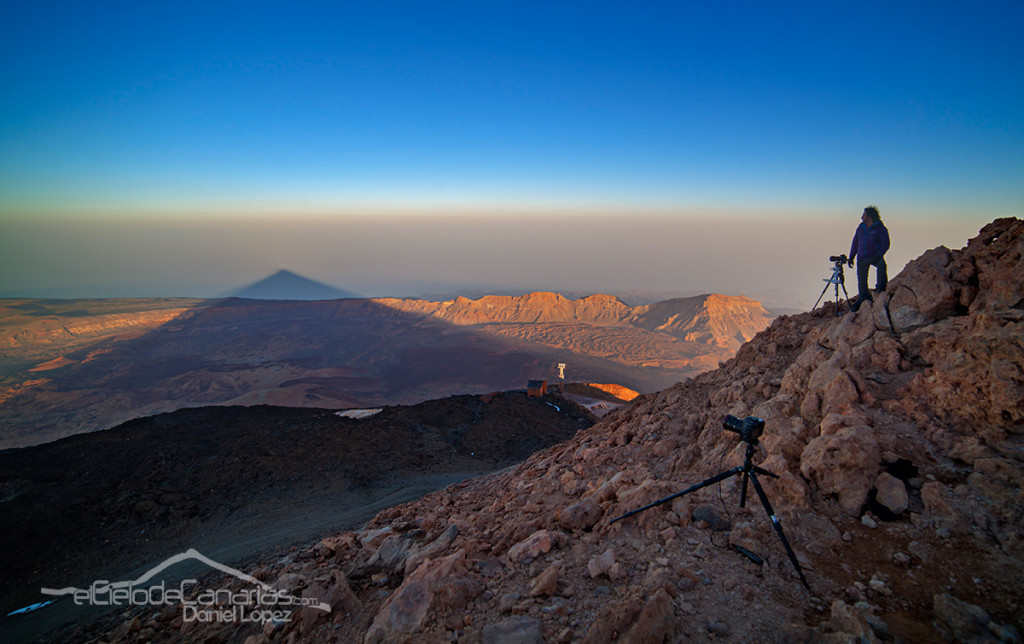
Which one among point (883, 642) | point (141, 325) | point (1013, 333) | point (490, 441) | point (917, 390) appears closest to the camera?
point (883, 642)

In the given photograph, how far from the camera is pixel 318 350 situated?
65625mm

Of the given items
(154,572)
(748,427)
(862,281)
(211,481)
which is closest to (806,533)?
(748,427)

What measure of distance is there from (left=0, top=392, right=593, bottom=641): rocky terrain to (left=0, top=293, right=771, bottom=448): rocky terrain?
960 inches

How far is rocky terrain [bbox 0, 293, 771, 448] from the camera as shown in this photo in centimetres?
4266

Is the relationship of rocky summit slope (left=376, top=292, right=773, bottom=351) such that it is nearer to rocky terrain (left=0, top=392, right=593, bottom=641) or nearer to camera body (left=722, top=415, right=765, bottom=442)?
rocky terrain (left=0, top=392, right=593, bottom=641)

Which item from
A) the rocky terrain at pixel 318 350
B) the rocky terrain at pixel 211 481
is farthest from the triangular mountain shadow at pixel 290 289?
the rocky terrain at pixel 211 481

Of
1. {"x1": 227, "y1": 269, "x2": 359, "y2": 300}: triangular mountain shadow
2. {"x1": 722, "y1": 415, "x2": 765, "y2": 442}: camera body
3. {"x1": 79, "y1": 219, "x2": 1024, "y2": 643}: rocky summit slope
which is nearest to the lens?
{"x1": 79, "y1": 219, "x2": 1024, "y2": 643}: rocky summit slope

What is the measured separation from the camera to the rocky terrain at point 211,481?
29.5 ft

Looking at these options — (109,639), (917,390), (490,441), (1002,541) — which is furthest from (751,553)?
(490,441)

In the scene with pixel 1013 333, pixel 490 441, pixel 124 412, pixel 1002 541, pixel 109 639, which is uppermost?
pixel 1013 333

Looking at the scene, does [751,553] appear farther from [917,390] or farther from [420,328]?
[420,328]

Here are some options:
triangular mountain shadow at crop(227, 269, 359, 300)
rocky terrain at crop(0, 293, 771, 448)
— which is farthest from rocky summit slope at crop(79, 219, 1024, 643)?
triangular mountain shadow at crop(227, 269, 359, 300)

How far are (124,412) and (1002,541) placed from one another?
55874 millimetres

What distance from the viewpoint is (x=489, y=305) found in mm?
93062
